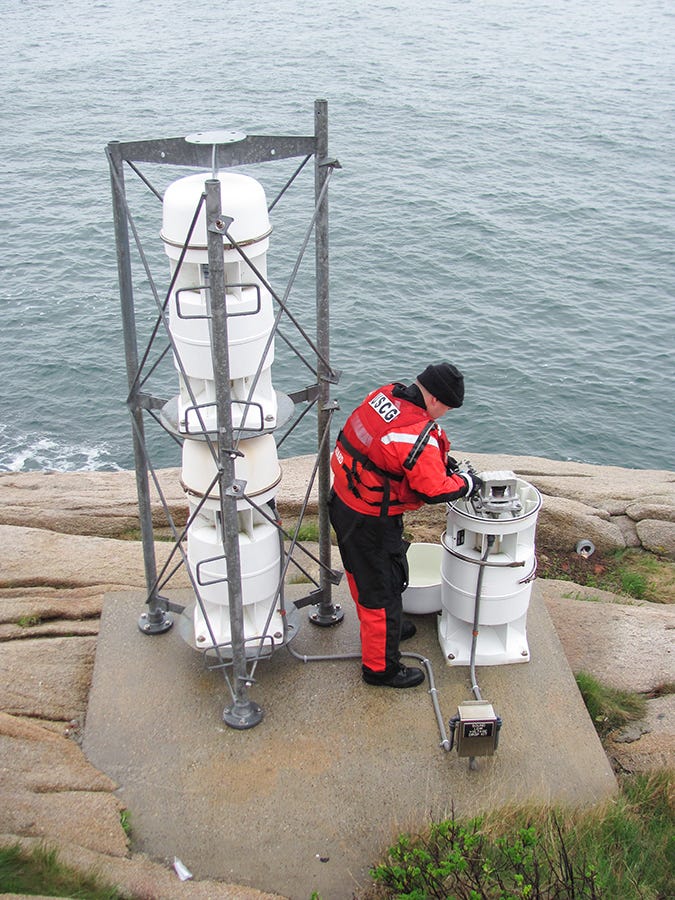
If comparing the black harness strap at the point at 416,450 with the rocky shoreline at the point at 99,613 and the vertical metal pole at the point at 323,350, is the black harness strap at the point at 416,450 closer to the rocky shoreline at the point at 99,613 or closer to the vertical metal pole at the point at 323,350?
the vertical metal pole at the point at 323,350

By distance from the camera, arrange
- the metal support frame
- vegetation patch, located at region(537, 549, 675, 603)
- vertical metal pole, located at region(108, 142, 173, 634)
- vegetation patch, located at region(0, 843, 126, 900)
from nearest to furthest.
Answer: vegetation patch, located at region(0, 843, 126, 900) < the metal support frame < vertical metal pole, located at region(108, 142, 173, 634) < vegetation patch, located at region(537, 549, 675, 603)

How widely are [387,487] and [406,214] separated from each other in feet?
73.2

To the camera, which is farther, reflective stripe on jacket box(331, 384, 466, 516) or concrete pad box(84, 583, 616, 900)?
reflective stripe on jacket box(331, 384, 466, 516)

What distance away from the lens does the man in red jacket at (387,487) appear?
6469mm

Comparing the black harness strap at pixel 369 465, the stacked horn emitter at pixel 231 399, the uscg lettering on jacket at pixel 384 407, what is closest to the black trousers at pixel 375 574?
the black harness strap at pixel 369 465

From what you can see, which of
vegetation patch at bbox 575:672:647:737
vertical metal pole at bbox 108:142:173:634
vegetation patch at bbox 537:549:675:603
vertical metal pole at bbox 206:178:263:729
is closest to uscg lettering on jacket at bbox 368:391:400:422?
vertical metal pole at bbox 206:178:263:729

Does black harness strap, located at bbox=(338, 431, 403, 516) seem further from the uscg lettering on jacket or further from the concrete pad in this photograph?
the concrete pad

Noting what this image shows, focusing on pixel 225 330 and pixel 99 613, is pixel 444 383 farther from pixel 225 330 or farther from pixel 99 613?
pixel 99 613

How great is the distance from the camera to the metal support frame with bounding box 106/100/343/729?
574cm

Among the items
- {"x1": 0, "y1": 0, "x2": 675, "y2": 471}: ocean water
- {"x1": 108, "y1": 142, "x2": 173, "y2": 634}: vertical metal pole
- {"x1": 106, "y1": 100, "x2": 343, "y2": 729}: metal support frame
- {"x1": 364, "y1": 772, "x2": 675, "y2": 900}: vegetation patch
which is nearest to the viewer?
{"x1": 364, "y1": 772, "x2": 675, "y2": 900}: vegetation patch

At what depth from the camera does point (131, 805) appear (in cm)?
624

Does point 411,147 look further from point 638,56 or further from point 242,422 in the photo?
point 242,422

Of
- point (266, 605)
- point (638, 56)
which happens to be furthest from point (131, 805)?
point (638, 56)

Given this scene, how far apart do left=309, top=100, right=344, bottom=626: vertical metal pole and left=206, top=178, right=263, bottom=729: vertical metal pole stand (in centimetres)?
106
